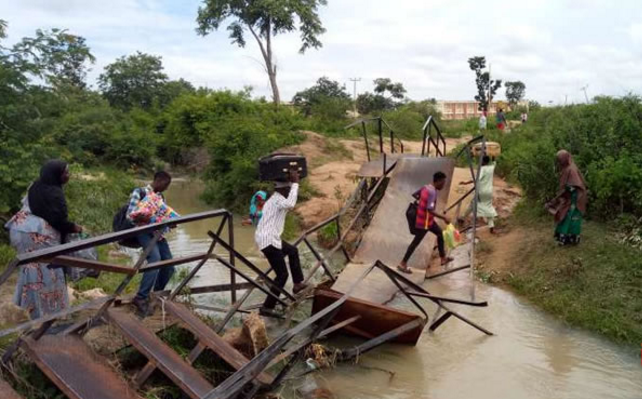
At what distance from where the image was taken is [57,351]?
3.63 metres

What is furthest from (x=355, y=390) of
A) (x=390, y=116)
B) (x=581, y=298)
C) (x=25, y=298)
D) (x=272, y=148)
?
(x=390, y=116)

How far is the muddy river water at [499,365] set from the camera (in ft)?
16.8

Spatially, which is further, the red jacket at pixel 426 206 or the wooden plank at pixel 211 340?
the red jacket at pixel 426 206

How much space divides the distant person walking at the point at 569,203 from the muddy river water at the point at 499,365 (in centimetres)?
142

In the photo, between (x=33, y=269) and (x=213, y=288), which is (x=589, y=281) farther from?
(x=33, y=269)

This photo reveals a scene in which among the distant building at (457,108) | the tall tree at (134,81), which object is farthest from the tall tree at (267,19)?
the distant building at (457,108)

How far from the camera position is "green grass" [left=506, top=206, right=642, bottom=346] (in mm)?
6347

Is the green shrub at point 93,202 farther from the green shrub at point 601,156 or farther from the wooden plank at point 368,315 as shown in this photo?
the green shrub at point 601,156

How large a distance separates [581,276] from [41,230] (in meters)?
6.39

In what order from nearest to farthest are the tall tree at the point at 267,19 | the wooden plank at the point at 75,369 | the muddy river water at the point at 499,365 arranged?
the wooden plank at the point at 75,369, the muddy river water at the point at 499,365, the tall tree at the point at 267,19

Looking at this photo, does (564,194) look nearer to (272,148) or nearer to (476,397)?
(476,397)

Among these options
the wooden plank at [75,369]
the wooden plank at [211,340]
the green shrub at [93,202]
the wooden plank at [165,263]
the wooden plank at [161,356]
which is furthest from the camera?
the green shrub at [93,202]

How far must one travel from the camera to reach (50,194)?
15.6 ft

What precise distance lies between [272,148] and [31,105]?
30.2 ft
